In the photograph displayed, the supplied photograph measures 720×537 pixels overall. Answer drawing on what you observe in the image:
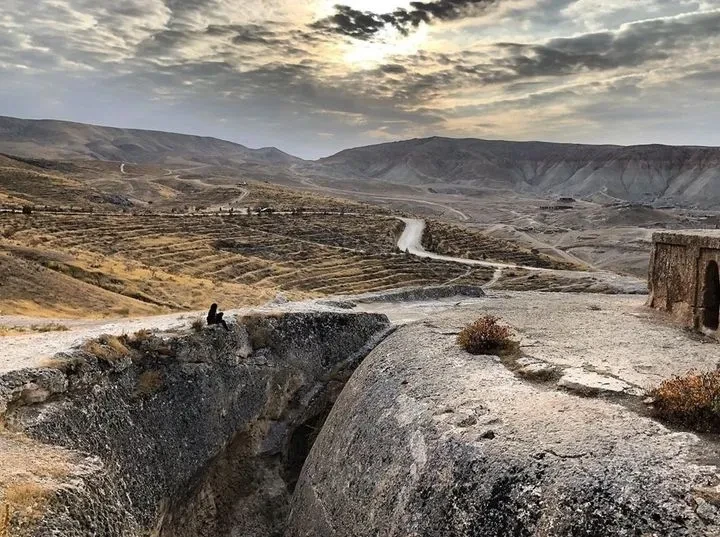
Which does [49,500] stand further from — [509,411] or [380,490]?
[509,411]

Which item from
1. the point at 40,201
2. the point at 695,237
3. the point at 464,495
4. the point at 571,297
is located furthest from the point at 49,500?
the point at 40,201

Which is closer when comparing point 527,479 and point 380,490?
point 527,479

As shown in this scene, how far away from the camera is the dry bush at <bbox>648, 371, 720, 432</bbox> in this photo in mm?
9734

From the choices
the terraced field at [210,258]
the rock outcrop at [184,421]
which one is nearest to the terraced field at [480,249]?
the terraced field at [210,258]

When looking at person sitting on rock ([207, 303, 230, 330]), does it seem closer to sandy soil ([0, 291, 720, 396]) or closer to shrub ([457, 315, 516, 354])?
sandy soil ([0, 291, 720, 396])

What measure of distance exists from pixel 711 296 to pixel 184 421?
14646mm

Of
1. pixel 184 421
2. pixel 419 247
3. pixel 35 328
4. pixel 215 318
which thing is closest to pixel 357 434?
pixel 184 421

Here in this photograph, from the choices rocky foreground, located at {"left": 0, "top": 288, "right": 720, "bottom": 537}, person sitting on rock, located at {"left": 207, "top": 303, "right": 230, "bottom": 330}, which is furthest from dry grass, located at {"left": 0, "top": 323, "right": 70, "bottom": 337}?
rocky foreground, located at {"left": 0, "top": 288, "right": 720, "bottom": 537}

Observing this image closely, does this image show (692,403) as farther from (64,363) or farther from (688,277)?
(64,363)

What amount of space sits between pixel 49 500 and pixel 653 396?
33.6 ft

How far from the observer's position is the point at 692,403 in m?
9.95

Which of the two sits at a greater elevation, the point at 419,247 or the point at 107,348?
the point at 107,348

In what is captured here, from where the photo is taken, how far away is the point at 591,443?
947 centimetres

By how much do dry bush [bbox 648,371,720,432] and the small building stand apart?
7183 mm
